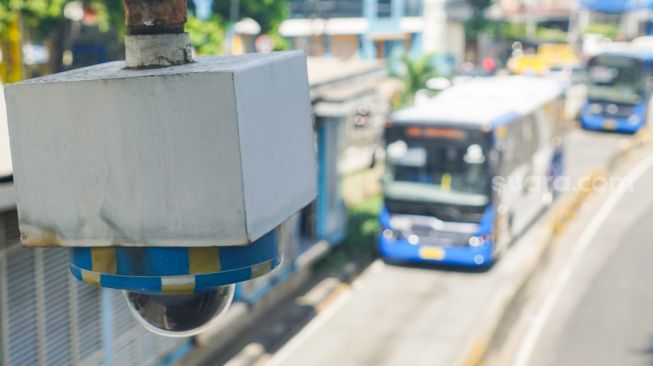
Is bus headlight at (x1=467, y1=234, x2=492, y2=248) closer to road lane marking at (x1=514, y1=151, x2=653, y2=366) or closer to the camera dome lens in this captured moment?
road lane marking at (x1=514, y1=151, x2=653, y2=366)

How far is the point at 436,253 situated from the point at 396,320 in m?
2.36

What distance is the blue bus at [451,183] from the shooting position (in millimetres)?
14805

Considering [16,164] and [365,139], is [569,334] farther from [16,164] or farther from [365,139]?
[365,139]

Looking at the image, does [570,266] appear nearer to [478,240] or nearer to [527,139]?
[478,240]

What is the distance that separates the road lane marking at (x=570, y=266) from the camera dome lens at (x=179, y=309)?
9801 mm

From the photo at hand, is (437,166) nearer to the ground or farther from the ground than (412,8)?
nearer to the ground

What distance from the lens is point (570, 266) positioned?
15.8 metres

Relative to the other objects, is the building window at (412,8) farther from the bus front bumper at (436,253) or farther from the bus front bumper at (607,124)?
the bus front bumper at (436,253)

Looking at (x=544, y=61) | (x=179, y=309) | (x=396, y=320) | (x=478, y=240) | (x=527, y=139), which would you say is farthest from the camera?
(x=544, y=61)

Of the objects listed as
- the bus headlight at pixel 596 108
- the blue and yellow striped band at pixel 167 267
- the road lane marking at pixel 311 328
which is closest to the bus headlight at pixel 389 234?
the road lane marking at pixel 311 328

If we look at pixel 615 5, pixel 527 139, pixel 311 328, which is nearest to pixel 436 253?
pixel 311 328

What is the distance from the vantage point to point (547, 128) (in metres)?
19.7

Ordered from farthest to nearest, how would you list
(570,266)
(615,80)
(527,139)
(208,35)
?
1. (615,80)
2. (208,35)
3. (527,139)
4. (570,266)

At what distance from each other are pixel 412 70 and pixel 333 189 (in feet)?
55.3
